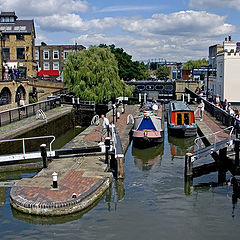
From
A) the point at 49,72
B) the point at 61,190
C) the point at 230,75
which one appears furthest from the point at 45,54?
the point at 61,190

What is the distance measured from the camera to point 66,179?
13.2 metres

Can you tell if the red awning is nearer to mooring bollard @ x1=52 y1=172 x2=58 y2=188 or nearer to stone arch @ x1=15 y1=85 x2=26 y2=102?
stone arch @ x1=15 y1=85 x2=26 y2=102

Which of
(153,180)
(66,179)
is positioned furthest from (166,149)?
(66,179)

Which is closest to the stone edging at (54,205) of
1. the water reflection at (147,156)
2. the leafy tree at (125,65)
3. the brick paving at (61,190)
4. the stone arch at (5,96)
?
the brick paving at (61,190)

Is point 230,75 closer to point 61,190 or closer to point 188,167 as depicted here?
point 188,167

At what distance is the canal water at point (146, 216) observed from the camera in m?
10.2

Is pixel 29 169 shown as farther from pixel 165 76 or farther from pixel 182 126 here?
pixel 165 76

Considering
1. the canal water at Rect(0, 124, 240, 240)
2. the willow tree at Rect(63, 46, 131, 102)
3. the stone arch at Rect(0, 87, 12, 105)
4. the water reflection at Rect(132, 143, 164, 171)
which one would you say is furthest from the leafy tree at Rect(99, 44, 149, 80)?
the canal water at Rect(0, 124, 240, 240)

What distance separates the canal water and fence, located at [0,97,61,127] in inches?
392

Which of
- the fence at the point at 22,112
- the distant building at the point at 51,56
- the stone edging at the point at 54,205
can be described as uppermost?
the distant building at the point at 51,56

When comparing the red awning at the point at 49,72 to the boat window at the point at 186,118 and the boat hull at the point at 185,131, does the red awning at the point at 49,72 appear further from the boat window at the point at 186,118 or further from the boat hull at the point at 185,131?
the boat hull at the point at 185,131

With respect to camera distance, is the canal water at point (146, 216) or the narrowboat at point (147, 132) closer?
the canal water at point (146, 216)

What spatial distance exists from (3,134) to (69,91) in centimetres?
2264

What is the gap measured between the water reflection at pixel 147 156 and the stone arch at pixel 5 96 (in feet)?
55.4
